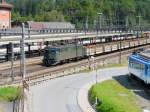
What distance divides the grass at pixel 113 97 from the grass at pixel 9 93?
22.7 ft

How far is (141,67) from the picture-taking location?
2212 inches

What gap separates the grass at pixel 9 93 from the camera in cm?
4263

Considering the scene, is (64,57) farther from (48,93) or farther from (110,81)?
(48,93)

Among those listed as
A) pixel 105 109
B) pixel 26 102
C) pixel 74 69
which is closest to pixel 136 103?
pixel 105 109

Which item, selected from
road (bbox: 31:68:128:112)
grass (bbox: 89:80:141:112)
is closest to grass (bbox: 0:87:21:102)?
road (bbox: 31:68:128:112)

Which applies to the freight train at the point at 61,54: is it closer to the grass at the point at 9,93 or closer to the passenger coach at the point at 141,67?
the passenger coach at the point at 141,67

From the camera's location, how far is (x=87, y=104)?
42.2 m

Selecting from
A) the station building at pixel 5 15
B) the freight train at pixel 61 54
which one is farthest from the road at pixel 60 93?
the station building at pixel 5 15

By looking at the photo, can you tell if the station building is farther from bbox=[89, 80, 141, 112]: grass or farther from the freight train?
bbox=[89, 80, 141, 112]: grass

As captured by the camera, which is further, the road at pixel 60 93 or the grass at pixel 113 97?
the road at pixel 60 93

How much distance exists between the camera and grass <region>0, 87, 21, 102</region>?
42628mm

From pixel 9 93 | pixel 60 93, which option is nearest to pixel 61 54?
pixel 60 93

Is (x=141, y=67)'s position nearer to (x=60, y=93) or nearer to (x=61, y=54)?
(x=60, y=93)

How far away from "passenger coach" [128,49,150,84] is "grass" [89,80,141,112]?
2.69 metres
